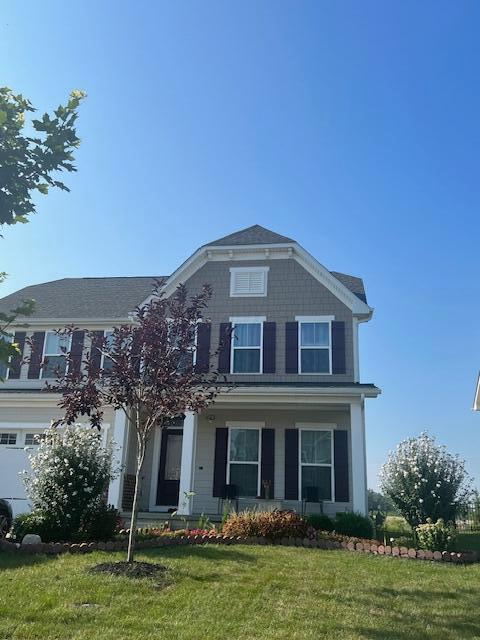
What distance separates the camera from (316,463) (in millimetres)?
16047

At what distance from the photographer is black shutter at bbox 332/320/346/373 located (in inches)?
646

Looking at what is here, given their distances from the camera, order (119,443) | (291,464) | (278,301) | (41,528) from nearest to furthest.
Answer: (41,528) < (119,443) < (291,464) < (278,301)

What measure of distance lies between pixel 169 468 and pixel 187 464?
243 centimetres

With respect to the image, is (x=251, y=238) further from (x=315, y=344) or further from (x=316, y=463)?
(x=316, y=463)

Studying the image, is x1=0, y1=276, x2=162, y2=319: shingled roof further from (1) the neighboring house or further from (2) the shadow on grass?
(2) the shadow on grass

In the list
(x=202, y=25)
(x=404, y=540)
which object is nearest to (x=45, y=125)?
(x=202, y=25)

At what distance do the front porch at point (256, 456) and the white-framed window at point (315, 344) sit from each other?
1167mm

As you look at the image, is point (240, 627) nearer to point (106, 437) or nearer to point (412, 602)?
point (412, 602)

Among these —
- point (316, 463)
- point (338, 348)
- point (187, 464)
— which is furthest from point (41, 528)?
point (338, 348)

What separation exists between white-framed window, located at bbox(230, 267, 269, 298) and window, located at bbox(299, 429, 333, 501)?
14.2 ft

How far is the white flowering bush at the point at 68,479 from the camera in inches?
416

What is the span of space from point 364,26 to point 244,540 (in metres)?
9.56

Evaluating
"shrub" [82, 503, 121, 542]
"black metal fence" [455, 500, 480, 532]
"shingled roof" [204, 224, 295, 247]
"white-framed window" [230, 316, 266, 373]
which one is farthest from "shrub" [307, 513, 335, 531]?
"shingled roof" [204, 224, 295, 247]

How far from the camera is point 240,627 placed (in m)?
5.66
